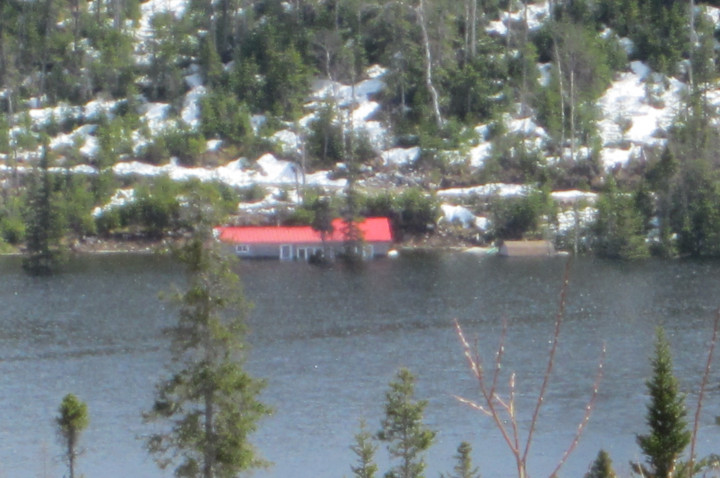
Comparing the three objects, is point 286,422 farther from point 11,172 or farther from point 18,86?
point 18,86

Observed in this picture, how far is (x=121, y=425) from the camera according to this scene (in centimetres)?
2216

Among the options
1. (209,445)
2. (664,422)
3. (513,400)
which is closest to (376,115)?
(209,445)

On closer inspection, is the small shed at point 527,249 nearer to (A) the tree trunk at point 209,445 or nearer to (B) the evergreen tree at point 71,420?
(B) the evergreen tree at point 71,420

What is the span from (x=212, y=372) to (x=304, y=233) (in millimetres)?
34620

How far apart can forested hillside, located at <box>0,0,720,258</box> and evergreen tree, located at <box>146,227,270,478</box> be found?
33051 mm

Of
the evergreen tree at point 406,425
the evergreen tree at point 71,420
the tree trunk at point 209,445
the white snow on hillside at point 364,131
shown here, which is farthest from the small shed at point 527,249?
the tree trunk at point 209,445

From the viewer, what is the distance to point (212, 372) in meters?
13.5

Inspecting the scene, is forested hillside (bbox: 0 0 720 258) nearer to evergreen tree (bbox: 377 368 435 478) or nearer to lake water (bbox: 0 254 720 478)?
lake water (bbox: 0 254 720 478)

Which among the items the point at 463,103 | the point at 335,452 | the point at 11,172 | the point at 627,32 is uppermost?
the point at 627,32

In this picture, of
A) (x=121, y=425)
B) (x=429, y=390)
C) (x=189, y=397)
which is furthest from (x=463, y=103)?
(x=189, y=397)

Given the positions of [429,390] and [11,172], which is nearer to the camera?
[429,390]

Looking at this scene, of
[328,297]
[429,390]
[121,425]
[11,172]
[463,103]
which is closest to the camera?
[121,425]

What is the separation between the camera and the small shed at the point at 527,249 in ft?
152

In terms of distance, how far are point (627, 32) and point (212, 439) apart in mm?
51536
